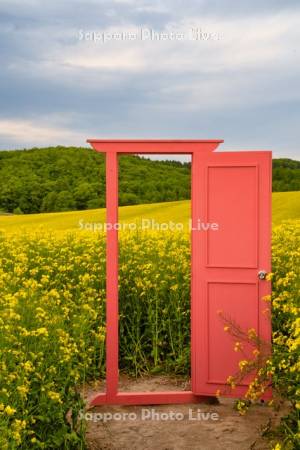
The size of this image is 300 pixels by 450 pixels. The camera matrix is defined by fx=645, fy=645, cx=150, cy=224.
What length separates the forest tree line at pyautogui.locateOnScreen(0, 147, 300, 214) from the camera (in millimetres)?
25531

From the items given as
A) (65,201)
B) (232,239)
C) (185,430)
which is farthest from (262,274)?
(65,201)

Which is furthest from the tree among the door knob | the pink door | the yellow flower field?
the door knob

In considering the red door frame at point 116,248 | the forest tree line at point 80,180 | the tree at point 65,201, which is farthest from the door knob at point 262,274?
the tree at point 65,201

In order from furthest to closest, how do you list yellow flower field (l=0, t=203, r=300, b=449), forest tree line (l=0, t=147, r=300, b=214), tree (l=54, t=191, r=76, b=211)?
tree (l=54, t=191, r=76, b=211), forest tree line (l=0, t=147, r=300, b=214), yellow flower field (l=0, t=203, r=300, b=449)

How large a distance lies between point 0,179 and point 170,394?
94.6ft

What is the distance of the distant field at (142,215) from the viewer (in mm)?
20781

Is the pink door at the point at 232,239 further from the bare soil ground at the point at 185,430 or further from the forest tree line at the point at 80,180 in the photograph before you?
the forest tree line at the point at 80,180

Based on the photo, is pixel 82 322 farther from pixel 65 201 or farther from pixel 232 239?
pixel 65 201

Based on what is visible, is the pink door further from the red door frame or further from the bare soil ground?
the bare soil ground

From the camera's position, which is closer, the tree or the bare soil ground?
the bare soil ground

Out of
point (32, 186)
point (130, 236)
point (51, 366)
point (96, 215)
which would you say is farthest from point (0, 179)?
point (51, 366)

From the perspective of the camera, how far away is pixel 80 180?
1160 inches

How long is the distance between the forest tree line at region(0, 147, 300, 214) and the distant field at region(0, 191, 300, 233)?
769 mm

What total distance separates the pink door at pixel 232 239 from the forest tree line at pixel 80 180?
18.2 m
